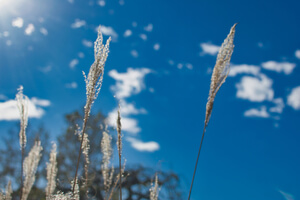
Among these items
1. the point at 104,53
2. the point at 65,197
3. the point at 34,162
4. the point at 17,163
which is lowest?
the point at 65,197

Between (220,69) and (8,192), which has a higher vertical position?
(220,69)

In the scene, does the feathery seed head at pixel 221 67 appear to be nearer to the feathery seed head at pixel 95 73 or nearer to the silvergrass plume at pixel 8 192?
the feathery seed head at pixel 95 73

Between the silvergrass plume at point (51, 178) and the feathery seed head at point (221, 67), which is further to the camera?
the silvergrass plume at point (51, 178)

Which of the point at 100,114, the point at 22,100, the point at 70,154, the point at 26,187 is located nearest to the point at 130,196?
the point at 70,154

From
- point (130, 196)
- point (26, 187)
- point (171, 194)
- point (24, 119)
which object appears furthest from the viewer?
point (130, 196)

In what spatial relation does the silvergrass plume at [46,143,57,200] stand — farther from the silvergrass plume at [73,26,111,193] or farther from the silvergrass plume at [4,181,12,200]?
the silvergrass plume at [73,26,111,193]

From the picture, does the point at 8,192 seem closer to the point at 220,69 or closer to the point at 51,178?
the point at 51,178

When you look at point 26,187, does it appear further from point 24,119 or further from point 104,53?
point 104,53

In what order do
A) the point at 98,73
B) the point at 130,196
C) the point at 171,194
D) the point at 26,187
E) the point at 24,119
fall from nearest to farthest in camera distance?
the point at 98,73 → the point at 24,119 → the point at 26,187 → the point at 171,194 → the point at 130,196

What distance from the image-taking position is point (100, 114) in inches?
514

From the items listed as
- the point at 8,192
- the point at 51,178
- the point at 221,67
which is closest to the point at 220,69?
the point at 221,67

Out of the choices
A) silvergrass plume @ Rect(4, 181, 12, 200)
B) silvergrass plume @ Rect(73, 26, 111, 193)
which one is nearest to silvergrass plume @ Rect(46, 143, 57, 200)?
silvergrass plume @ Rect(4, 181, 12, 200)

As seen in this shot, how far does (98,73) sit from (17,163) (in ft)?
38.6

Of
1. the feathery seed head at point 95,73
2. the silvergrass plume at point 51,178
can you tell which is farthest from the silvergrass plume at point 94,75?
the silvergrass plume at point 51,178
